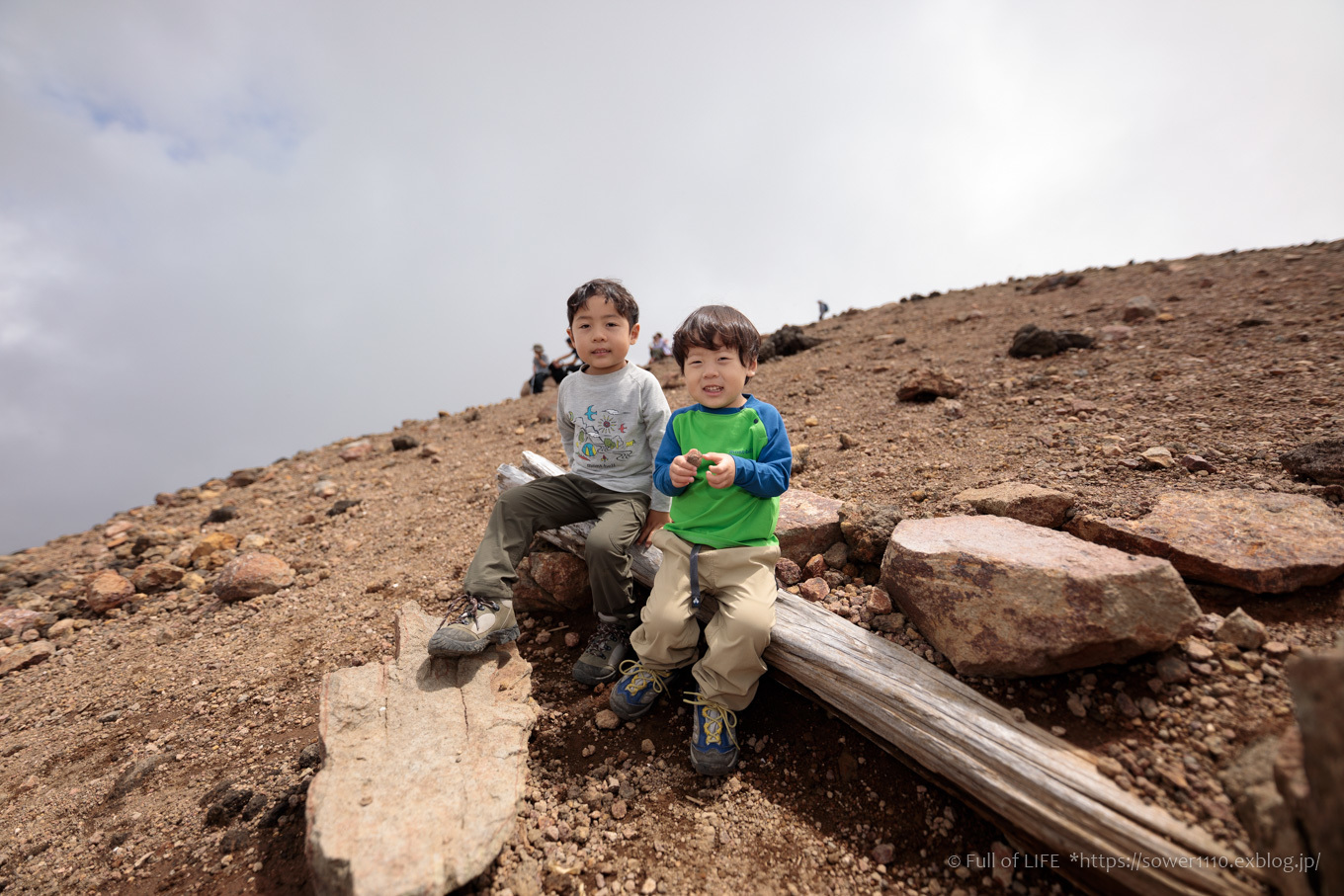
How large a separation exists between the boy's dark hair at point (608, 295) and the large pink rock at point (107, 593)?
5083 millimetres

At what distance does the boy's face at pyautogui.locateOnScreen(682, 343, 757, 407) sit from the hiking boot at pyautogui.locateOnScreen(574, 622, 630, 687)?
151cm

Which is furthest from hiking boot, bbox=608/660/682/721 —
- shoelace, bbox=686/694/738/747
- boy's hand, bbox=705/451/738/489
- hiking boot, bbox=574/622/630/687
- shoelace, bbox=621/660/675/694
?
boy's hand, bbox=705/451/738/489

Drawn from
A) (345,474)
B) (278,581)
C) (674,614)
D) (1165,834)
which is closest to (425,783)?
(674,614)

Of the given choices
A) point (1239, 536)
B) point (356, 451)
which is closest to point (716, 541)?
point (1239, 536)

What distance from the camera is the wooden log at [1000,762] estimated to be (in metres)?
1.65

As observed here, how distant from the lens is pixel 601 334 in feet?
10.8

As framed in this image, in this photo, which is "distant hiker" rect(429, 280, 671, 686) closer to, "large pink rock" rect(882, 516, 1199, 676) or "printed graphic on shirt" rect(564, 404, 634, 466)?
"printed graphic on shirt" rect(564, 404, 634, 466)

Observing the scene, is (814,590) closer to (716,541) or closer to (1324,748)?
(716,541)

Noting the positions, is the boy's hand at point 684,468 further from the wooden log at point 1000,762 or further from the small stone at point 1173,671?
the small stone at point 1173,671

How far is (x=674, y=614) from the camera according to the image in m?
2.68

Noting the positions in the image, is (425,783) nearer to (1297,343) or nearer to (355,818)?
(355,818)

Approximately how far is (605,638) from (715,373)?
172cm

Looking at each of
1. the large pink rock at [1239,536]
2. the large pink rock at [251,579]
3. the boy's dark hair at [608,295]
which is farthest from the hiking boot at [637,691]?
the large pink rock at [251,579]

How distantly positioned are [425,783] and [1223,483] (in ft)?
14.7
